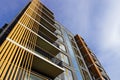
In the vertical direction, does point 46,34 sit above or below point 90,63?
below

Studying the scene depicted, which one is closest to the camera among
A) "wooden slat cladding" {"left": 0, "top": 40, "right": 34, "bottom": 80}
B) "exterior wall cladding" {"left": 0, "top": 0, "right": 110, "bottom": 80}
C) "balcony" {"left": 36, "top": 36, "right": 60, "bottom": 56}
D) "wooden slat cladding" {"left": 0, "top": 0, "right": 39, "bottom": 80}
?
"wooden slat cladding" {"left": 0, "top": 40, "right": 34, "bottom": 80}

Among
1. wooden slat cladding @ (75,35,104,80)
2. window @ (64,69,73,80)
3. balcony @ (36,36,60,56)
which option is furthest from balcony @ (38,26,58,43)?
wooden slat cladding @ (75,35,104,80)

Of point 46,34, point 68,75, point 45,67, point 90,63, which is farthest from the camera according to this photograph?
point 90,63

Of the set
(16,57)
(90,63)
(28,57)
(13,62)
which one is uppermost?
(90,63)

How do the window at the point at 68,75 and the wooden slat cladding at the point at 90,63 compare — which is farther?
the wooden slat cladding at the point at 90,63

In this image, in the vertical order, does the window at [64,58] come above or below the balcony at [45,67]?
above

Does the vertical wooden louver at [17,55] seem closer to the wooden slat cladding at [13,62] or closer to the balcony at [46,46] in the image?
the wooden slat cladding at [13,62]

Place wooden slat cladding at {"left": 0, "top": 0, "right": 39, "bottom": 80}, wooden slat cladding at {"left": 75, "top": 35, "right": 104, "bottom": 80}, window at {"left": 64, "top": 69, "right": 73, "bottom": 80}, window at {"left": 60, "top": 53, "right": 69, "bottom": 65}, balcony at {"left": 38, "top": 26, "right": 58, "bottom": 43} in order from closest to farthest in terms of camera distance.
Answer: wooden slat cladding at {"left": 0, "top": 0, "right": 39, "bottom": 80}, window at {"left": 64, "top": 69, "right": 73, "bottom": 80}, window at {"left": 60, "top": 53, "right": 69, "bottom": 65}, balcony at {"left": 38, "top": 26, "right": 58, "bottom": 43}, wooden slat cladding at {"left": 75, "top": 35, "right": 104, "bottom": 80}

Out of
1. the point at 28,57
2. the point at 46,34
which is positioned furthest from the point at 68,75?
the point at 28,57

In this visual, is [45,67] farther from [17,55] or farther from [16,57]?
[16,57]

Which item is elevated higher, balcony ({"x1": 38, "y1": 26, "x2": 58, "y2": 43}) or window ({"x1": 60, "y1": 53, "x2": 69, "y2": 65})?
balcony ({"x1": 38, "y1": 26, "x2": 58, "y2": 43})

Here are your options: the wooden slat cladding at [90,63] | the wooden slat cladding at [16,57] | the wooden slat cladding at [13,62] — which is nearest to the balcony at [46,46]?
the wooden slat cladding at [16,57]

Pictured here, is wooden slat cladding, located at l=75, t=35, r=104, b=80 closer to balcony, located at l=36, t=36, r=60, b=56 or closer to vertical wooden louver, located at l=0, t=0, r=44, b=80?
balcony, located at l=36, t=36, r=60, b=56

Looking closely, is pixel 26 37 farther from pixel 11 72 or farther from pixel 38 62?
pixel 11 72
